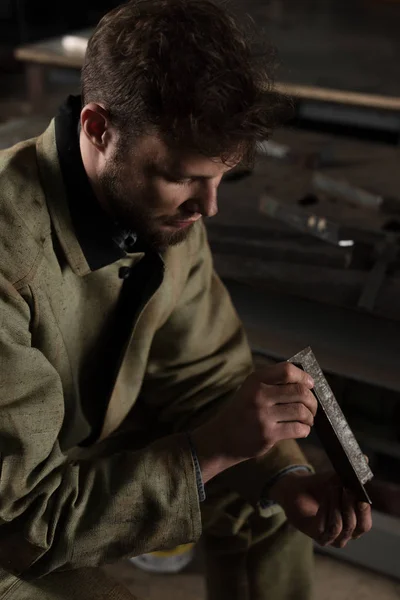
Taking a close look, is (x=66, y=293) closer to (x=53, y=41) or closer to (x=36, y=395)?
(x=36, y=395)

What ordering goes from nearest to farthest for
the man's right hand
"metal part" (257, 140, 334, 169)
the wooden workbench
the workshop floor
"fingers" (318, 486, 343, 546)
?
the man's right hand < "fingers" (318, 486, 343, 546) < the workshop floor < "metal part" (257, 140, 334, 169) < the wooden workbench

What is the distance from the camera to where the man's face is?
2.94ft

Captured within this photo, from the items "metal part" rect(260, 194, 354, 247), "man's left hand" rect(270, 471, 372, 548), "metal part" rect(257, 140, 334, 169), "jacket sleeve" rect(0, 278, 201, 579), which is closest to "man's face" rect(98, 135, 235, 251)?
"jacket sleeve" rect(0, 278, 201, 579)

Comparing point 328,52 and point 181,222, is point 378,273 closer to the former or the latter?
point 181,222

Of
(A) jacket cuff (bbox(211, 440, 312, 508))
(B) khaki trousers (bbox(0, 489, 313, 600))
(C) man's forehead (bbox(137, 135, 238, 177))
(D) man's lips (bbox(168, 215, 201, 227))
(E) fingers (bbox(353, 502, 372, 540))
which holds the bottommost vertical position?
(B) khaki trousers (bbox(0, 489, 313, 600))

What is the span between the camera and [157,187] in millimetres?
931

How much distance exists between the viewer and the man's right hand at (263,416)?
943 mm

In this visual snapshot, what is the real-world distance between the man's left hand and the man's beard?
390mm

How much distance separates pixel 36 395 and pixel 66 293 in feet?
0.48

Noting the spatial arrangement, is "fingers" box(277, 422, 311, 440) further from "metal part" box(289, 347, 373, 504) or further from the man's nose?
the man's nose

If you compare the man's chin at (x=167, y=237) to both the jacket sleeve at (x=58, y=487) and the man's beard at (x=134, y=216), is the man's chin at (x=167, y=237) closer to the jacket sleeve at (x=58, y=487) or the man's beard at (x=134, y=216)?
the man's beard at (x=134, y=216)

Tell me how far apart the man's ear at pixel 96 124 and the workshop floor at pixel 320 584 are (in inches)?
37.8

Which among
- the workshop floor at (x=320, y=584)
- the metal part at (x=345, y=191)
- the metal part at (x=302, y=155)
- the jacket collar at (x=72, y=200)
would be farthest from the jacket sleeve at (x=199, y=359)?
the metal part at (x=302, y=155)

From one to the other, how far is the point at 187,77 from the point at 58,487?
503 mm
